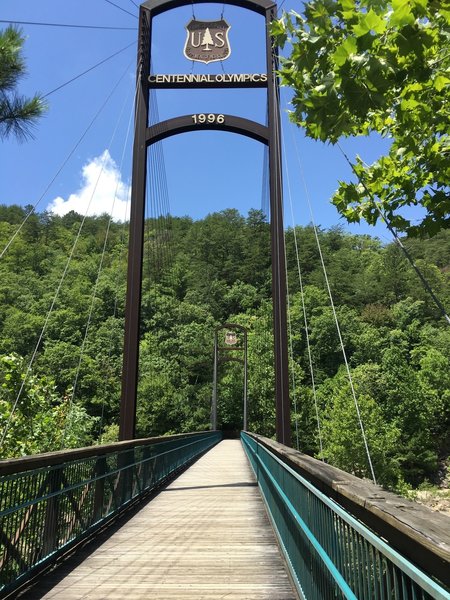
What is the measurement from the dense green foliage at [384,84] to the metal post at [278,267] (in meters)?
5.71

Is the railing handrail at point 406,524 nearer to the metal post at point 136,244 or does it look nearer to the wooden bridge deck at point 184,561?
the wooden bridge deck at point 184,561

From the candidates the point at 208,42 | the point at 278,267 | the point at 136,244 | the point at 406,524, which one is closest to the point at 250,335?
the point at 208,42

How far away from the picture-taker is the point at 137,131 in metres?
12.1

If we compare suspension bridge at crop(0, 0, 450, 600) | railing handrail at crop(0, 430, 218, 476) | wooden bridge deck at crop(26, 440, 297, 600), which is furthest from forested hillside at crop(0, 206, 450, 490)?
railing handrail at crop(0, 430, 218, 476)

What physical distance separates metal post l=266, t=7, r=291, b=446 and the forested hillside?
19.7 meters

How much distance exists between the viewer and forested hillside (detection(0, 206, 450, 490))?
4731cm

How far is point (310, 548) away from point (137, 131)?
1108 centimetres

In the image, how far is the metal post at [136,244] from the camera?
10.1 meters

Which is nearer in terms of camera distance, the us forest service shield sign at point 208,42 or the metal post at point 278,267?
the metal post at point 278,267

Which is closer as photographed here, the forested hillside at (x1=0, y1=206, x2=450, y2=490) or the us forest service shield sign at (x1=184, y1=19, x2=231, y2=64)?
the us forest service shield sign at (x1=184, y1=19, x2=231, y2=64)

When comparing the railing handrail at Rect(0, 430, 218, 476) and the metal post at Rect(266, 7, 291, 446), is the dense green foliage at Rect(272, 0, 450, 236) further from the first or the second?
the metal post at Rect(266, 7, 291, 446)

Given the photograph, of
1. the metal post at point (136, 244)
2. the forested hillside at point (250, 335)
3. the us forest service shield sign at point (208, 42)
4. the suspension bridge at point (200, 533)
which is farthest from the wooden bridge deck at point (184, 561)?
the forested hillside at point (250, 335)

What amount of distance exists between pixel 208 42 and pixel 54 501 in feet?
44.2

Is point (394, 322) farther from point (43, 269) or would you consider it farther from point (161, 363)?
point (43, 269)
